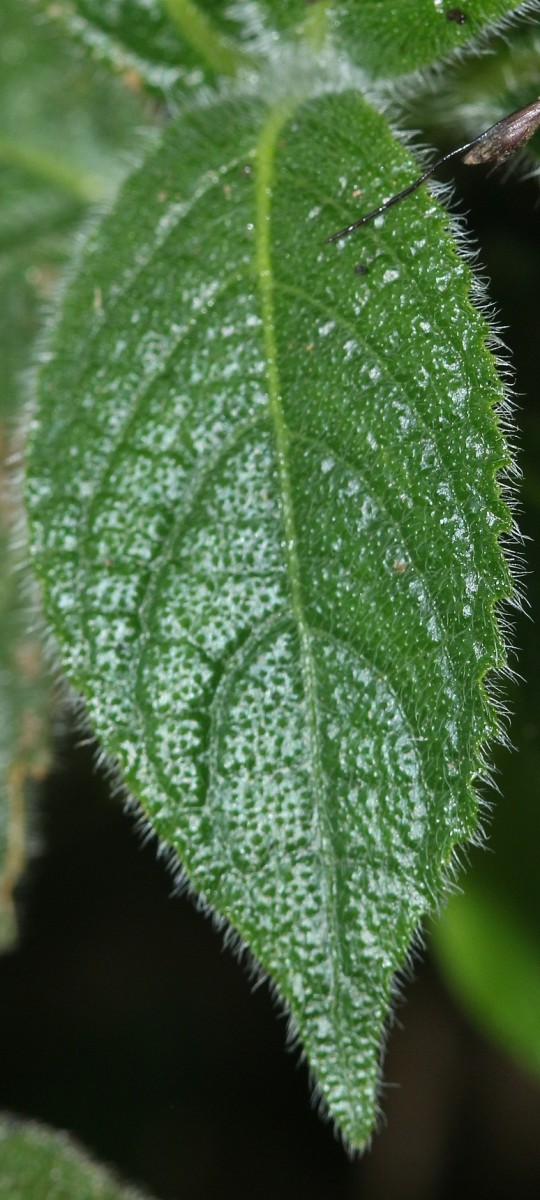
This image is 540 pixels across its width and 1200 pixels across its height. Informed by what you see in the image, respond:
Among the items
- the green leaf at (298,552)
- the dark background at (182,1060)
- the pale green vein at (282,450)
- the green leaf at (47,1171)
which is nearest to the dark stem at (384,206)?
the green leaf at (298,552)

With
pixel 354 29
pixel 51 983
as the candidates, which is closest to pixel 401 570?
pixel 354 29

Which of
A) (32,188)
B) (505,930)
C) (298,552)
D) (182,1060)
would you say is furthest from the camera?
(182,1060)

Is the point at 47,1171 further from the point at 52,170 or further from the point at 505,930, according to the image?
the point at 52,170

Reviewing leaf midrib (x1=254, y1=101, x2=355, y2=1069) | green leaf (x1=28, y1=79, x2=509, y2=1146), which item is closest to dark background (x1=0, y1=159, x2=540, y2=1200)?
green leaf (x1=28, y1=79, x2=509, y2=1146)

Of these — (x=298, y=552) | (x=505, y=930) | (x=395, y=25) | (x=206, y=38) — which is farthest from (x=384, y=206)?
(x=505, y=930)

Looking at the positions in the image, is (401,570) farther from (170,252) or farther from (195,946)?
(195,946)

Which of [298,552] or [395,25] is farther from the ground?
[395,25]

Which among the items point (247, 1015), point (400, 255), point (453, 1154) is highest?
point (400, 255)
